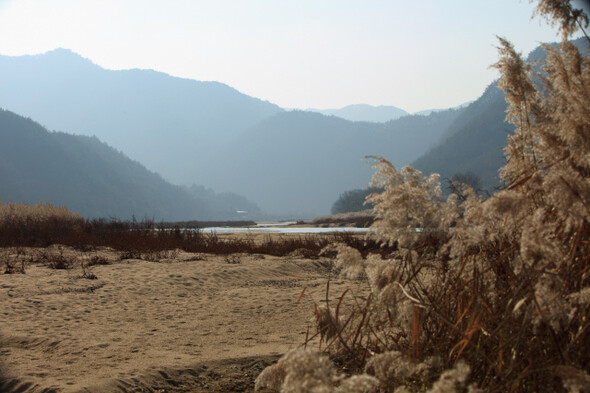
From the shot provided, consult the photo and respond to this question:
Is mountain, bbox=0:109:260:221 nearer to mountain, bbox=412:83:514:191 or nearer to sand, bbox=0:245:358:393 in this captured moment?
mountain, bbox=412:83:514:191

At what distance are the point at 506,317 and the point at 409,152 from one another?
177 meters

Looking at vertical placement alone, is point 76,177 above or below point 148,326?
above

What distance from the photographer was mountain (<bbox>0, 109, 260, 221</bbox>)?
87750 millimetres

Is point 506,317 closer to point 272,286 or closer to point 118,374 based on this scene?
point 118,374

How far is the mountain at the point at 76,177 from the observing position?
8775 cm

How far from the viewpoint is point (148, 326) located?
6.04m

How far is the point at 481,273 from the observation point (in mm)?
2725

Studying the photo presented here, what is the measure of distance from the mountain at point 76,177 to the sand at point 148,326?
7237cm

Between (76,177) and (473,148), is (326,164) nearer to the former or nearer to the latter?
(473,148)

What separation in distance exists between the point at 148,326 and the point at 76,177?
99.8 m

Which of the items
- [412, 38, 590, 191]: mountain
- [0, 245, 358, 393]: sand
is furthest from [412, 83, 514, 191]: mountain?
[0, 245, 358, 393]: sand

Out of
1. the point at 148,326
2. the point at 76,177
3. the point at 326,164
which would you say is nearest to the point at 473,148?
the point at 76,177

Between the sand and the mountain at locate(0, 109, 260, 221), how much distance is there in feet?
Result: 237

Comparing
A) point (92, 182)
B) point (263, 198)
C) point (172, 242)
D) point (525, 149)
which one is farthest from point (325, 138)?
point (525, 149)
